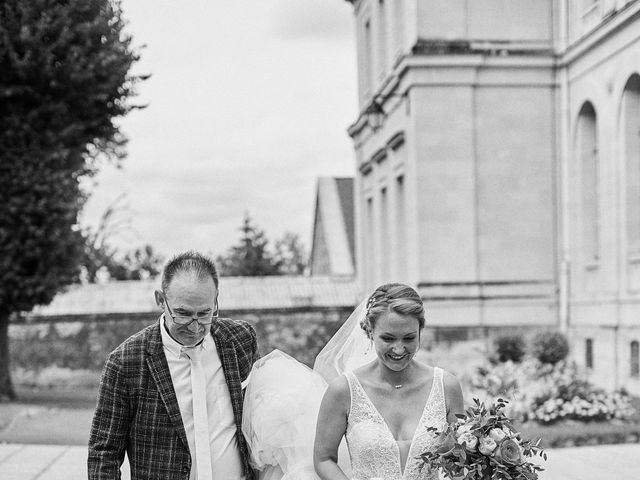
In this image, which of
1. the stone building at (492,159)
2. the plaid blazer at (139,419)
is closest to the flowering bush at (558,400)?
the stone building at (492,159)

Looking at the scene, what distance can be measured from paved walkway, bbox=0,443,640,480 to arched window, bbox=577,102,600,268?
8.89 m

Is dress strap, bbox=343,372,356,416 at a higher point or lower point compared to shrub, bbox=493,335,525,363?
higher

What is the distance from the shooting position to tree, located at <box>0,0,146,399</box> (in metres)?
17.1

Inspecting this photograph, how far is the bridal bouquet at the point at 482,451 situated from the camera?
12.3ft

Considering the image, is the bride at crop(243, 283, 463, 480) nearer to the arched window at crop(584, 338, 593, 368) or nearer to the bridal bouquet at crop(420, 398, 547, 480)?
the bridal bouquet at crop(420, 398, 547, 480)

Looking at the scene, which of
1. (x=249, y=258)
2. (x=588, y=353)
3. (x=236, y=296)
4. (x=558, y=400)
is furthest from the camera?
(x=249, y=258)

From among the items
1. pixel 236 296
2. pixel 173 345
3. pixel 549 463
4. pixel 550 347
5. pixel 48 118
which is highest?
pixel 48 118

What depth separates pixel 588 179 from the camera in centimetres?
1986

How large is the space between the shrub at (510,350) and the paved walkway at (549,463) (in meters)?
8.11

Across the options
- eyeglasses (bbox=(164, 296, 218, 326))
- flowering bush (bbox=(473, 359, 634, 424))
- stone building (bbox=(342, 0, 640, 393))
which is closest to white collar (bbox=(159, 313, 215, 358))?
eyeglasses (bbox=(164, 296, 218, 326))

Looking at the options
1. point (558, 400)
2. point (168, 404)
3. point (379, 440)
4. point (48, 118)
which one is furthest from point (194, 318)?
point (48, 118)

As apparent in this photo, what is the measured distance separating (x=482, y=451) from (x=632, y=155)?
1417 centimetres

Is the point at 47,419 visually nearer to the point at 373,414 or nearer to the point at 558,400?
the point at 558,400

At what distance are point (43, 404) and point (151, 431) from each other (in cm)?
1528
